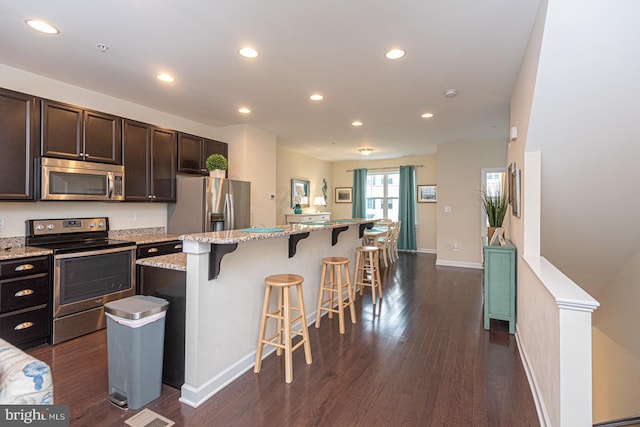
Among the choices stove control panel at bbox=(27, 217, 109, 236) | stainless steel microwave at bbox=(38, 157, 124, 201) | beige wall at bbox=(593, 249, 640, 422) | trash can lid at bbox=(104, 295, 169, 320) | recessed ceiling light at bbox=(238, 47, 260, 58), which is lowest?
beige wall at bbox=(593, 249, 640, 422)

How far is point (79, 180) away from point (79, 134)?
470 mm

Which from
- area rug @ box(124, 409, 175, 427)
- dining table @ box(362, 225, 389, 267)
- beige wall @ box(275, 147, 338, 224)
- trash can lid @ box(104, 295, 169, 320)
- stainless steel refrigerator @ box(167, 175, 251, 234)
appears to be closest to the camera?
area rug @ box(124, 409, 175, 427)

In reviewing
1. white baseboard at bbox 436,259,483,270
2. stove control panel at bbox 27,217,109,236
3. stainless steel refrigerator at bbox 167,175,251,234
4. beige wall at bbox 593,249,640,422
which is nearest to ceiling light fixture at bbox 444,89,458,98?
beige wall at bbox 593,249,640,422

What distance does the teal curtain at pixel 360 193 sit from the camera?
348 inches

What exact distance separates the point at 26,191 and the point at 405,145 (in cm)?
608

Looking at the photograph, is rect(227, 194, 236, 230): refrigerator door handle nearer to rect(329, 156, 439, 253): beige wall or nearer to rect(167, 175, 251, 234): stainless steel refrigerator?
rect(167, 175, 251, 234): stainless steel refrigerator

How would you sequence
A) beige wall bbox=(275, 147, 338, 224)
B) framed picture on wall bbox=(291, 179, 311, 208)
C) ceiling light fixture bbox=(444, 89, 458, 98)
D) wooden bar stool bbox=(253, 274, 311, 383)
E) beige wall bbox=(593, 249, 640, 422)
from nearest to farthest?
wooden bar stool bbox=(253, 274, 311, 383) → beige wall bbox=(593, 249, 640, 422) → ceiling light fixture bbox=(444, 89, 458, 98) → beige wall bbox=(275, 147, 338, 224) → framed picture on wall bbox=(291, 179, 311, 208)

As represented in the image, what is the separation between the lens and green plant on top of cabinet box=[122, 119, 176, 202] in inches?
143

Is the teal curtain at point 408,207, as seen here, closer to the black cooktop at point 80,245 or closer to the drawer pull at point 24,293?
the black cooktop at point 80,245

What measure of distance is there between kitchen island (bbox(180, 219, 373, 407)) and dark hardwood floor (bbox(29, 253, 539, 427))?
139 millimetres

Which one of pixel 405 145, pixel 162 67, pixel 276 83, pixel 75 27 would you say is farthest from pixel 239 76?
pixel 405 145

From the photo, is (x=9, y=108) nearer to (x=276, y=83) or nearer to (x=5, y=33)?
(x=5, y=33)

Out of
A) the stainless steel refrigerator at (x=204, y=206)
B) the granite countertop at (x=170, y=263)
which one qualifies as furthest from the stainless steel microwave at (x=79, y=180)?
the granite countertop at (x=170, y=263)

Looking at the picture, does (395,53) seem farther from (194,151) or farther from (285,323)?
(194,151)
